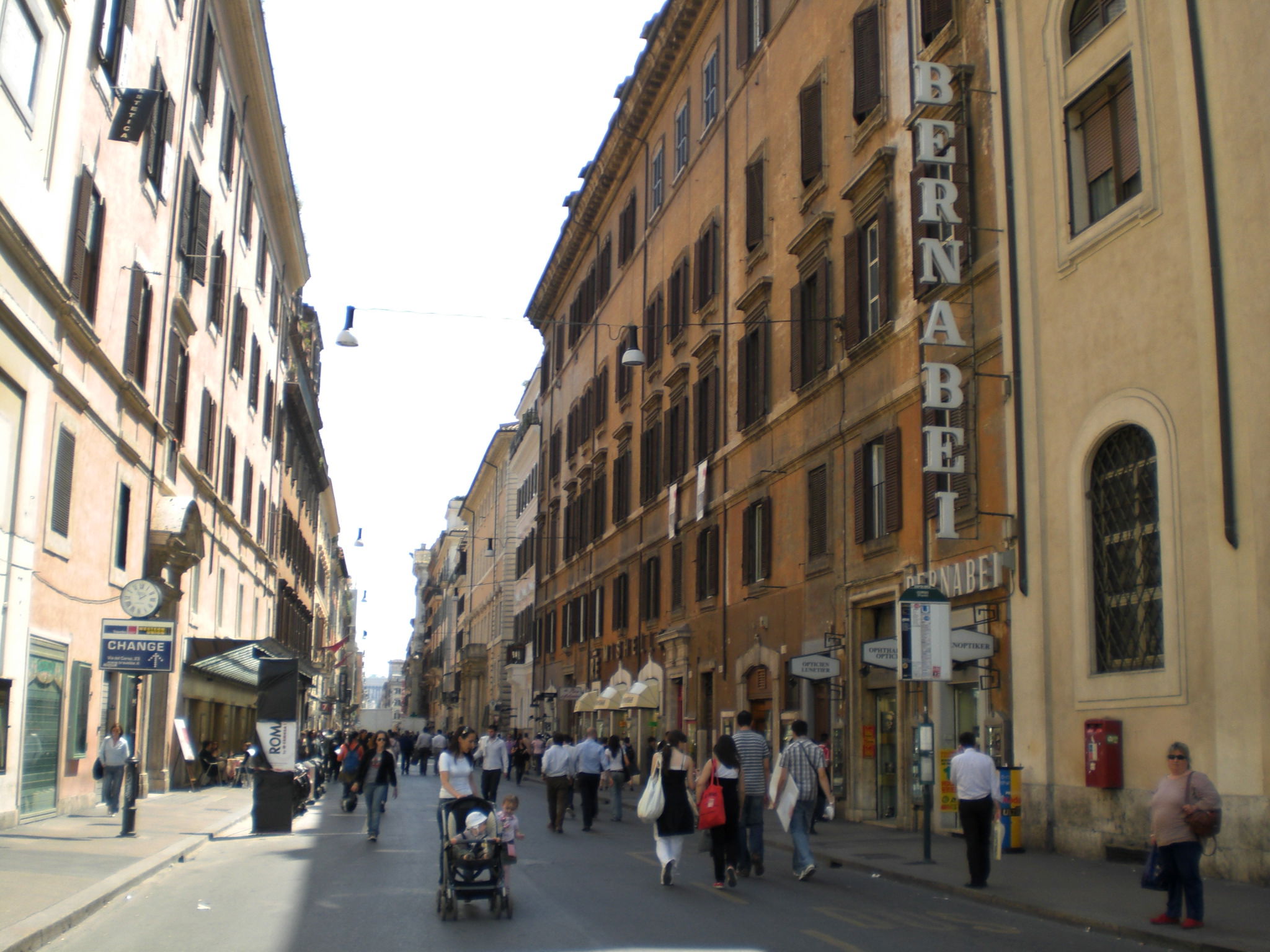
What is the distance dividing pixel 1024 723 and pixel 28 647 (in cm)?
1374

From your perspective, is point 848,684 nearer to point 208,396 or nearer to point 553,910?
point 553,910

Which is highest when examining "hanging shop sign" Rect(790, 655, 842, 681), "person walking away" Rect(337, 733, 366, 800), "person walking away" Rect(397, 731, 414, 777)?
"hanging shop sign" Rect(790, 655, 842, 681)

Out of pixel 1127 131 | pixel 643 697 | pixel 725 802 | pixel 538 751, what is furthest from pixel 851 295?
pixel 538 751

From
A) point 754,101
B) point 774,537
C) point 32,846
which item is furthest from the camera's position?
point 754,101

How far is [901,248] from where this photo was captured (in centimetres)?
2212

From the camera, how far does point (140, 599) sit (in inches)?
742

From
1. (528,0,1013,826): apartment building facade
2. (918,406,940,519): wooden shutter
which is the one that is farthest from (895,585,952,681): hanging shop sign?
(918,406,940,519): wooden shutter

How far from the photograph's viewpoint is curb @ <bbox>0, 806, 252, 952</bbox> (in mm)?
9297

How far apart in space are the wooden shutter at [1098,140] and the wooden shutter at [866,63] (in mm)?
6420

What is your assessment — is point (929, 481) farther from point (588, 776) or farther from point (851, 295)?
point (588, 776)

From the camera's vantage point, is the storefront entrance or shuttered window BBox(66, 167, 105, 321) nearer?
the storefront entrance

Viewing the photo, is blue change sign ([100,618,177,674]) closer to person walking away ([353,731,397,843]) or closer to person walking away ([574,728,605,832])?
person walking away ([353,731,397,843])

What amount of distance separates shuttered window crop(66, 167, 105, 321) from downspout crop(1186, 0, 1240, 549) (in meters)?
15.5

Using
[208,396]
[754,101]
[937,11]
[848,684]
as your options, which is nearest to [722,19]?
[754,101]
